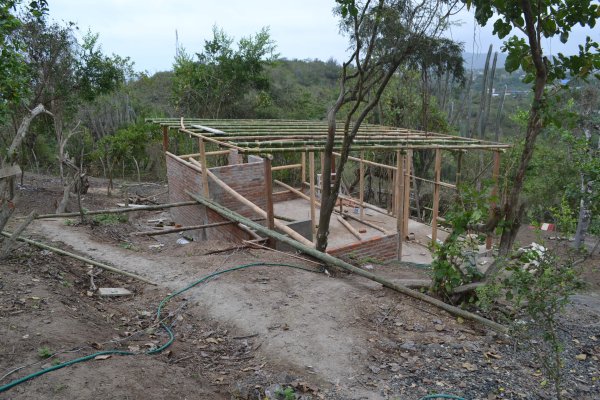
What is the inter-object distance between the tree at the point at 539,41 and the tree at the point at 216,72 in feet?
56.6

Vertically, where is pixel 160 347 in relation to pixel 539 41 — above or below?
below

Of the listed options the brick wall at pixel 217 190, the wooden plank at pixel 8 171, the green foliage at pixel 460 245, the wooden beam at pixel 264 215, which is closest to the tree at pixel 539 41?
the green foliage at pixel 460 245

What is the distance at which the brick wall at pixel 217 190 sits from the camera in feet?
32.0

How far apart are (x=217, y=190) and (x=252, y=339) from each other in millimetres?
5650

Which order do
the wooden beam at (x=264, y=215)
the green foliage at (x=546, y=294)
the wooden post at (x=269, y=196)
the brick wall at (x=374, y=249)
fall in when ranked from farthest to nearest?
the brick wall at (x=374, y=249)
the wooden beam at (x=264, y=215)
the wooden post at (x=269, y=196)
the green foliage at (x=546, y=294)

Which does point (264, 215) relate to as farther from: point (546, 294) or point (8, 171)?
point (546, 294)

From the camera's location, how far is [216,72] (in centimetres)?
2017

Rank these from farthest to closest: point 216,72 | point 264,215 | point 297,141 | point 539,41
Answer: point 216,72 < point 264,215 < point 297,141 < point 539,41

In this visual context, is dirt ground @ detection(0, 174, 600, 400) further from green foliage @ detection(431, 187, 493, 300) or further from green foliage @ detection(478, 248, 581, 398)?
green foliage @ detection(478, 248, 581, 398)

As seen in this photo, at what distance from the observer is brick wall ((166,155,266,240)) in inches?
384

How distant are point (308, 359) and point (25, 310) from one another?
2641 mm

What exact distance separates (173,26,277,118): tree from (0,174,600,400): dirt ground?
14785 millimetres

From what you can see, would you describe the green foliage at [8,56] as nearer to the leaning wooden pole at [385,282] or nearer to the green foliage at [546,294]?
the leaning wooden pole at [385,282]

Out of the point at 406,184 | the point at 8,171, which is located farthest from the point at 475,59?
the point at 8,171
